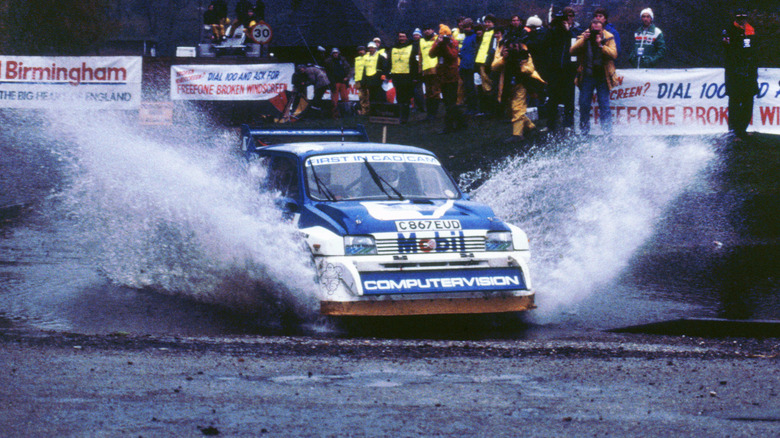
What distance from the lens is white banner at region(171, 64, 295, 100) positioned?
86.3 feet

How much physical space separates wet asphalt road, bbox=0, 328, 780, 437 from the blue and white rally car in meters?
0.50

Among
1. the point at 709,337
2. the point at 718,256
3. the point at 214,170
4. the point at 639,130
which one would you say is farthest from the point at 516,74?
the point at 709,337

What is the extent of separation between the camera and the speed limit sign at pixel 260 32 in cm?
3000

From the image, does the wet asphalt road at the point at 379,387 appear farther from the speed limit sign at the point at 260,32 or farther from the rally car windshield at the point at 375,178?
the speed limit sign at the point at 260,32

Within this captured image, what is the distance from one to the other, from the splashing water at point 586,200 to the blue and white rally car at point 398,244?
109 centimetres

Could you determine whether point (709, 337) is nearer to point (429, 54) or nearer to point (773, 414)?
point (773, 414)

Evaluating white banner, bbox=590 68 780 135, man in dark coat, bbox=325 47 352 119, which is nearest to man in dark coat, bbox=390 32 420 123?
man in dark coat, bbox=325 47 352 119

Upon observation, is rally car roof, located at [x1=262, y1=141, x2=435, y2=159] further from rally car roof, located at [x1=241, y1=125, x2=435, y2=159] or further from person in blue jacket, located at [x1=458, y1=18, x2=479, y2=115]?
person in blue jacket, located at [x1=458, y1=18, x2=479, y2=115]

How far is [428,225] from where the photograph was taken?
906 centimetres

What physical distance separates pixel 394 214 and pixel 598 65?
839 cm

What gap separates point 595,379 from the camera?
6.87m

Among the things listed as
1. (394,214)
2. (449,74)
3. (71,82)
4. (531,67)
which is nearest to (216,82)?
(71,82)

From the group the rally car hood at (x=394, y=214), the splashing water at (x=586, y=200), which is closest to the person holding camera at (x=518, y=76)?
the splashing water at (x=586, y=200)

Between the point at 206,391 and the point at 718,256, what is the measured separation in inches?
328
